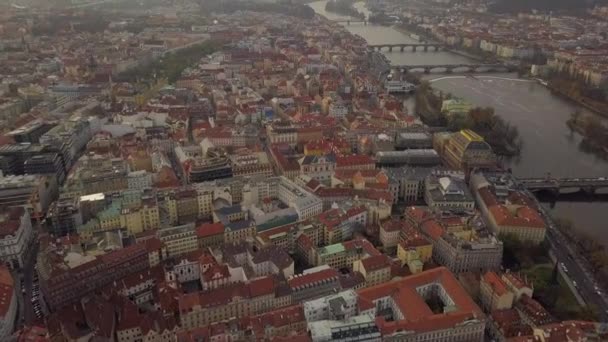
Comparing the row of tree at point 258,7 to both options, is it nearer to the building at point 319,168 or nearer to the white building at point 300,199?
the building at point 319,168

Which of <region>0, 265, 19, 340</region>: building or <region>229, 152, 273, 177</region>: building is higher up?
<region>229, 152, 273, 177</region>: building

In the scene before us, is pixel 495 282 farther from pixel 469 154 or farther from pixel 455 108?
pixel 455 108

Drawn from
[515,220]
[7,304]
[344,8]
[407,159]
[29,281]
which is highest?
[344,8]

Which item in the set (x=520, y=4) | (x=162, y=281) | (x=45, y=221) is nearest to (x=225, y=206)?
(x=162, y=281)

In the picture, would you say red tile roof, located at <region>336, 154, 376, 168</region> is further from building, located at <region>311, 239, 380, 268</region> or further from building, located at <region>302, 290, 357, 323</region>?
building, located at <region>302, 290, 357, 323</region>

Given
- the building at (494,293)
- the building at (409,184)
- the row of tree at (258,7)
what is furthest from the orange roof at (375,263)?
the row of tree at (258,7)

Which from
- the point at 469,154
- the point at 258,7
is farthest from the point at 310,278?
the point at 258,7

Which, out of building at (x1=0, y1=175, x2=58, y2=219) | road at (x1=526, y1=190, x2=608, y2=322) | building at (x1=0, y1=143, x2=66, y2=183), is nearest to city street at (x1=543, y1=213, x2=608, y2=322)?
road at (x1=526, y1=190, x2=608, y2=322)
